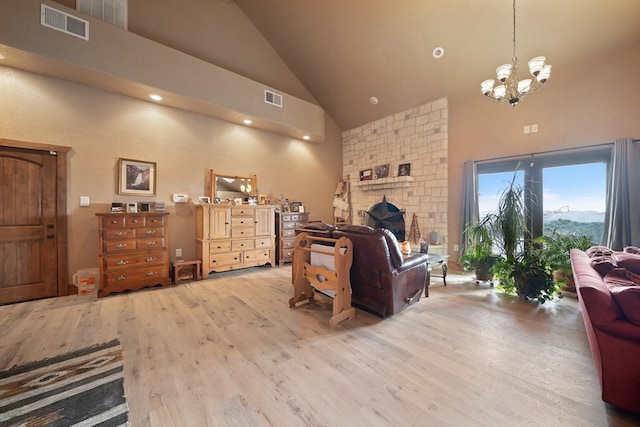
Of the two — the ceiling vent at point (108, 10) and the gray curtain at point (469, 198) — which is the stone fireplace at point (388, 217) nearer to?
the gray curtain at point (469, 198)

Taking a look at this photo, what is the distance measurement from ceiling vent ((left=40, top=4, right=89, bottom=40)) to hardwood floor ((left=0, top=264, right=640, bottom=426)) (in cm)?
347

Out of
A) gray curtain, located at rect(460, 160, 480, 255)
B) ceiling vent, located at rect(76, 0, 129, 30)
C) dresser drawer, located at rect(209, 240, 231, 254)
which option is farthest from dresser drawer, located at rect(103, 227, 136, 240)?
gray curtain, located at rect(460, 160, 480, 255)

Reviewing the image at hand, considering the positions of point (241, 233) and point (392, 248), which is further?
point (241, 233)

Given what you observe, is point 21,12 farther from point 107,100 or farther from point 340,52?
point 340,52

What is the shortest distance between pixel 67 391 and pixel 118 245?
234 centimetres

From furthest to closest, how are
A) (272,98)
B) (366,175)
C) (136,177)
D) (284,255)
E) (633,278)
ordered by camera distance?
(366,175), (284,255), (272,98), (136,177), (633,278)

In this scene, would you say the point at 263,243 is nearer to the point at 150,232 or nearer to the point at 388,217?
the point at 150,232

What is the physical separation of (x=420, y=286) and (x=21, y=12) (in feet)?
18.9

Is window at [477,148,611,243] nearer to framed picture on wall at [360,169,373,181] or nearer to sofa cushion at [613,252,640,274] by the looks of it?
sofa cushion at [613,252,640,274]

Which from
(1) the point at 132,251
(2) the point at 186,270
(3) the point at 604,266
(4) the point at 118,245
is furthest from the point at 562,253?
(4) the point at 118,245

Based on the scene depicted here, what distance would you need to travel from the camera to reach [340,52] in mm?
4902

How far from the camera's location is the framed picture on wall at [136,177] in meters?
3.83

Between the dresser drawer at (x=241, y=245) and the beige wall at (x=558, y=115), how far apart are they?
4.01 metres

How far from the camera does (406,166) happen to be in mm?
5512
